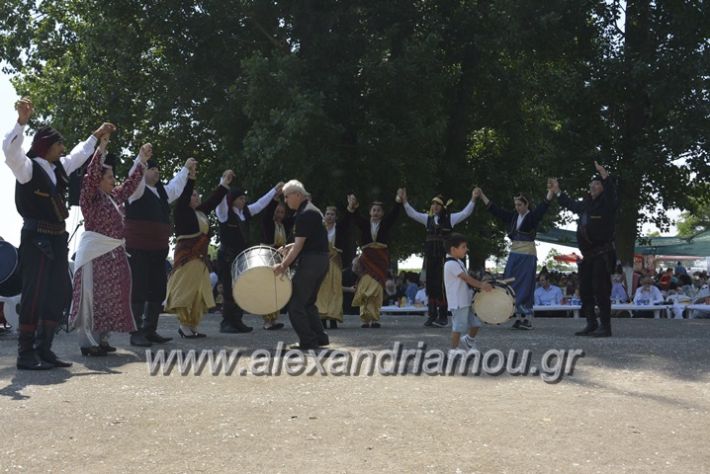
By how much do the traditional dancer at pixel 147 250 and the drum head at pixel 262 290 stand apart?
1.08 m

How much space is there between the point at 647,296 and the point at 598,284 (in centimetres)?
744

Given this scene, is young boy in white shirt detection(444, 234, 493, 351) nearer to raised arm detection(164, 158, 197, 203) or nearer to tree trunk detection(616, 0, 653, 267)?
raised arm detection(164, 158, 197, 203)

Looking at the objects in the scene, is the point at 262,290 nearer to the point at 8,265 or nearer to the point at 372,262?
the point at 8,265

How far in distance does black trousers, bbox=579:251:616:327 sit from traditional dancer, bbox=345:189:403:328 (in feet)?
9.79

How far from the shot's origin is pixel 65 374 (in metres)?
7.93

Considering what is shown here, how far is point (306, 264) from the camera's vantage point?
9828mm

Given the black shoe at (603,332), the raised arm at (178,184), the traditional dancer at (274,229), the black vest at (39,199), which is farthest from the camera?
the traditional dancer at (274,229)

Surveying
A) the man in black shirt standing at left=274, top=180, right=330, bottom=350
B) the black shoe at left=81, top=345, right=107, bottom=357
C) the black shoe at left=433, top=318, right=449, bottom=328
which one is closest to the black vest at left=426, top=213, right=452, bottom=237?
the black shoe at left=433, top=318, right=449, bottom=328

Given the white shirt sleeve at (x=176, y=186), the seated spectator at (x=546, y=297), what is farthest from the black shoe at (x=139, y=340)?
the seated spectator at (x=546, y=297)

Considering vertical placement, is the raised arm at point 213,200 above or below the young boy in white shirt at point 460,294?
above

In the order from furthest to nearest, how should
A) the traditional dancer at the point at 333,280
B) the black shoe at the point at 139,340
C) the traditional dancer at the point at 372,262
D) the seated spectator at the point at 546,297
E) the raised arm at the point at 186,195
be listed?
the seated spectator at the point at 546,297 → the traditional dancer at the point at 372,262 → the traditional dancer at the point at 333,280 → the raised arm at the point at 186,195 → the black shoe at the point at 139,340

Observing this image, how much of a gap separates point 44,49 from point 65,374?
66.3 ft

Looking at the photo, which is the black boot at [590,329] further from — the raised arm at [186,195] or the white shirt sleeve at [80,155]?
the white shirt sleeve at [80,155]

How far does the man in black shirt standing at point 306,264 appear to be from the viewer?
971 cm
